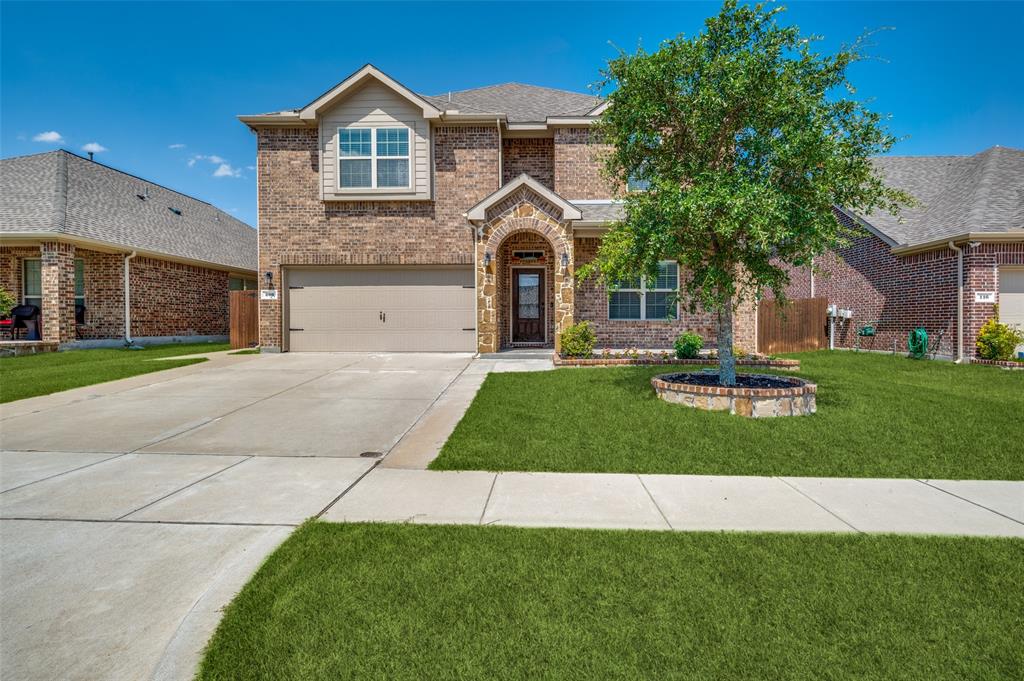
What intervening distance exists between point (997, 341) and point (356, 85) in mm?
17999

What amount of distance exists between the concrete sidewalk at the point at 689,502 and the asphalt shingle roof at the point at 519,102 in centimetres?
1302

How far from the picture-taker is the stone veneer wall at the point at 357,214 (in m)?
14.4

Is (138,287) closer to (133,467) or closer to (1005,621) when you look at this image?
(133,467)

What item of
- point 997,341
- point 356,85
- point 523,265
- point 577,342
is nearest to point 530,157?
point 523,265

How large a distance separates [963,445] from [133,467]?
8829 mm

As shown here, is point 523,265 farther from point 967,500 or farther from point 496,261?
point 967,500

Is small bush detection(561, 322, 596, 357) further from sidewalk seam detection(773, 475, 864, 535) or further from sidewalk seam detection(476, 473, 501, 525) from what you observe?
sidewalk seam detection(476, 473, 501, 525)

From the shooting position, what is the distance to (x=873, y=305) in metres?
15.6

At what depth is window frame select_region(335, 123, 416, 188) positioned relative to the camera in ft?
46.7

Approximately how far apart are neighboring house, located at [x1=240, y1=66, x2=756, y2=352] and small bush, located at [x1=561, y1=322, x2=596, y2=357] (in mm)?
2770

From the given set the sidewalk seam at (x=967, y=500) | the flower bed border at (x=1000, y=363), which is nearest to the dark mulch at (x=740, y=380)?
the sidewalk seam at (x=967, y=500)

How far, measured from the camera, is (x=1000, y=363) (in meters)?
A: 11.4

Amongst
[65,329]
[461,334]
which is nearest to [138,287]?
[65,329]

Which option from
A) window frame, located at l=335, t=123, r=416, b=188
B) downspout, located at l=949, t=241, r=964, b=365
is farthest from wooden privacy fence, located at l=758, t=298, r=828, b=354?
window frame, located at l=335, t=123, r=416, b=188
